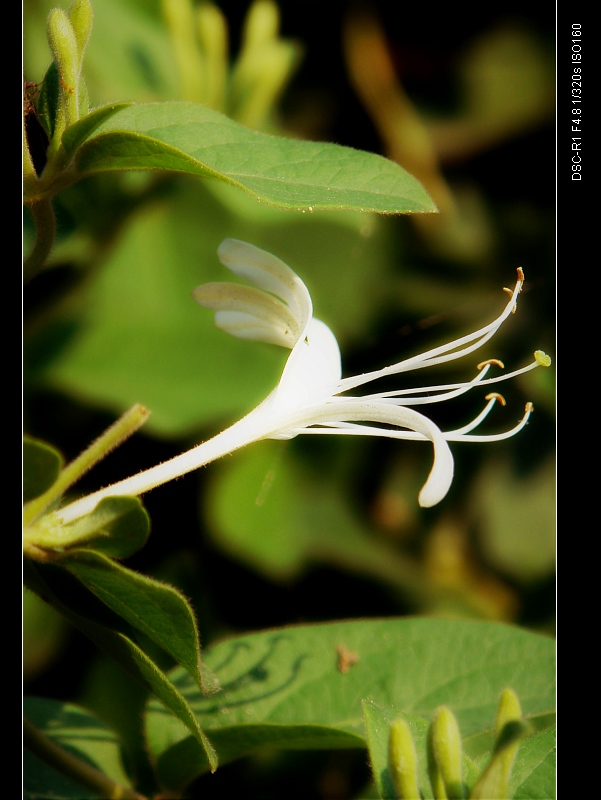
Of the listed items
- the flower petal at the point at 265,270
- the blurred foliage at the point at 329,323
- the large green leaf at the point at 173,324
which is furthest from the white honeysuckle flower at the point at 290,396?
the large green leaf at the point at 173,324

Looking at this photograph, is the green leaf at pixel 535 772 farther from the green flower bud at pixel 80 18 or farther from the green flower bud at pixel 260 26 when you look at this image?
the green flower bud at pixel 260 26

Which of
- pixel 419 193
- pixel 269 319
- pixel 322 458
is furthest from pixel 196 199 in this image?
pixel 419 193

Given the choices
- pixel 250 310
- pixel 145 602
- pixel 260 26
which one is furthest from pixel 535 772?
pixel 260 26

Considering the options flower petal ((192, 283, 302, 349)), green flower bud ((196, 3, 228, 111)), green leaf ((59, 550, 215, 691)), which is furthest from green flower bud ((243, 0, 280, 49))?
green leaf ((59, 550, 215, 691))

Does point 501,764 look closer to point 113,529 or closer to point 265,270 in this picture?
point 113,529

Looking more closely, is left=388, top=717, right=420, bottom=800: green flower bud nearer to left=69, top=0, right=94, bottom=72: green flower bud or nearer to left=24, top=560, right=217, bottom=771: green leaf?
left=24, top=560, right=217, bottom=771: green leaf

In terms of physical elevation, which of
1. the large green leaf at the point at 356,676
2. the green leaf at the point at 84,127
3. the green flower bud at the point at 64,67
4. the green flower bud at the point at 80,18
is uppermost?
the green flower bud at the point at 80,18

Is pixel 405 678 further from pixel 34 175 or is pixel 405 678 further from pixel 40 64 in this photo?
pixel 40 64
